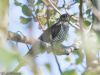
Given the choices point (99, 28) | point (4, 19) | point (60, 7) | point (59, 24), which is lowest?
point (59, 24)

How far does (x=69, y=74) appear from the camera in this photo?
1033 mm

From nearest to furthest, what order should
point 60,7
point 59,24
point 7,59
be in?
point 7,59, point 60,7, point 59,24

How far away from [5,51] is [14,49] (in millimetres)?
30

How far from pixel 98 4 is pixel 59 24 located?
3.66 m

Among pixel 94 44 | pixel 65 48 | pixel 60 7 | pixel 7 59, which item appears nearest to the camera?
pixel 7 59

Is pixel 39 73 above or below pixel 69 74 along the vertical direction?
above

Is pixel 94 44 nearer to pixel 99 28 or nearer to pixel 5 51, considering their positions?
pixel 99 28

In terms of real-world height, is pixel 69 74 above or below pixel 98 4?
below

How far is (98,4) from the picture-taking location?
0.97 metres

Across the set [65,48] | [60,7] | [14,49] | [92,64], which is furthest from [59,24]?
[14,49]

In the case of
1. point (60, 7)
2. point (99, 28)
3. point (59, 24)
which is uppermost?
point (99, 28)

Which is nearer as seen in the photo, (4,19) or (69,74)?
(4,19)

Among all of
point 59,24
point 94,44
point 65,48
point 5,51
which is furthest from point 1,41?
point 59,24

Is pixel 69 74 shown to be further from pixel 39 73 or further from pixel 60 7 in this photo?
pixel 60 7
